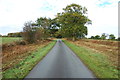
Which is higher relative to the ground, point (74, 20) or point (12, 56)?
point (74, 20)

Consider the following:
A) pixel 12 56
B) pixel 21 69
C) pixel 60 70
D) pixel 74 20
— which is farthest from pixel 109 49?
pixel 74 20

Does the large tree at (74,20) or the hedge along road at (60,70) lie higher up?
the large tree at (74,20)

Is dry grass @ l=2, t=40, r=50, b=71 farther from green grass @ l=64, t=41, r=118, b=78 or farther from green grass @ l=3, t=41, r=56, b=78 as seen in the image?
green grass @ l=64, t=41, r=118, b=78

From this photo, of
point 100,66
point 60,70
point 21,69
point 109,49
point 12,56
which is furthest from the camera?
point 109,49

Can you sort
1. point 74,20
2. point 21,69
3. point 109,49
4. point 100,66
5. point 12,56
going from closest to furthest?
point 21,69 < point 100,66 < point 12,56 < point 109,49 < point 74,20

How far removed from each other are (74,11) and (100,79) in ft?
130

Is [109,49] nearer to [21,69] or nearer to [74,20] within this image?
[21,69]

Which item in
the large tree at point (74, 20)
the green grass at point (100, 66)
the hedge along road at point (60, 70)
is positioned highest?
the large tree at point (74, 20)

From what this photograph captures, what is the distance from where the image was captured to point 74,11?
4394 cm

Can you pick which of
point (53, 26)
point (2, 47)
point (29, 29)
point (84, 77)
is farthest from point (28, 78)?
point (53, 26)

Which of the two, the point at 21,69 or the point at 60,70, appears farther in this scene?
the point at 21,69

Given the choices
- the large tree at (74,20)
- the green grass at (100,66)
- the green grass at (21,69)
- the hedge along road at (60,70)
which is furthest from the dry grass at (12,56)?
the large tree at (74,20)

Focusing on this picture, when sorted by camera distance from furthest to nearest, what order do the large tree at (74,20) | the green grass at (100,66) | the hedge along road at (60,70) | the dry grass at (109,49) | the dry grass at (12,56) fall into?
the large tree at (74,20)
the dry grass at (109,49)
the dry grass at (12,56)
the green grass at (100,66)
the hedge along road at (60,70)

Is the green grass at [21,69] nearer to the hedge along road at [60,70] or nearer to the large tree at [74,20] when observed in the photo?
the hedge along road at [60,70]
